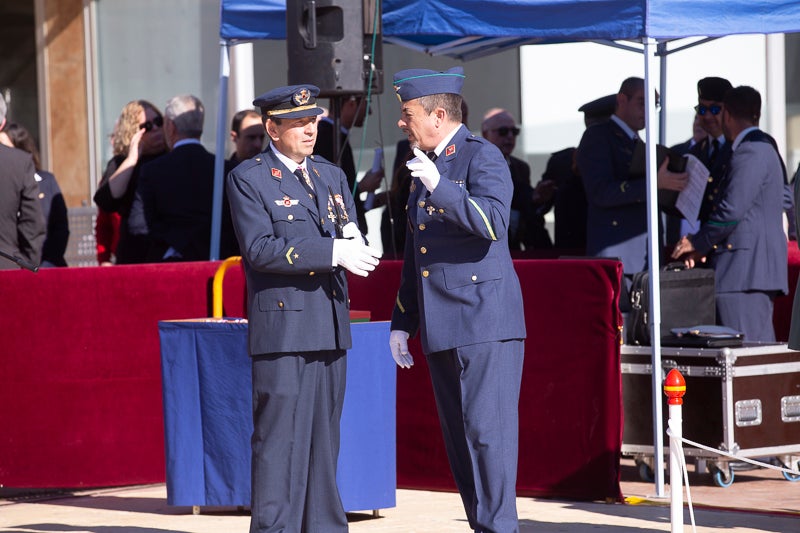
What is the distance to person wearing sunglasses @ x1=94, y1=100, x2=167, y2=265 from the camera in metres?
9.40

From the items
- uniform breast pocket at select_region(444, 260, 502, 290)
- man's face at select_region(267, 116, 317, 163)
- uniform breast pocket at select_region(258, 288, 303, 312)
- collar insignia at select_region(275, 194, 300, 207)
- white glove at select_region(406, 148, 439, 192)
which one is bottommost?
uniform breast pocket at select_region(258, 288, 303, 312)

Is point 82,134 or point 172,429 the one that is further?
point 82,134

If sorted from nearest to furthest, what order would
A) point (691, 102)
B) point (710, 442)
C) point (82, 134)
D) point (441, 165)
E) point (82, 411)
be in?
1. point (441, 165)
2. point (710, 442)
3. point (82, 411)
4. point (691, 102)
5. point (82, 134)

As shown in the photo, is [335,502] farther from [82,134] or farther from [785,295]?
[82,134]

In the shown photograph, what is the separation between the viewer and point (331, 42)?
25.5 ft

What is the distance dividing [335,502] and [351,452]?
0.84m

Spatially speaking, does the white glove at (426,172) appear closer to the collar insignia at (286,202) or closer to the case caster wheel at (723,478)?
the collar insignia at (286,202)

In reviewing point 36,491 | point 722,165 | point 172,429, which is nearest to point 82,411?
point 36,491

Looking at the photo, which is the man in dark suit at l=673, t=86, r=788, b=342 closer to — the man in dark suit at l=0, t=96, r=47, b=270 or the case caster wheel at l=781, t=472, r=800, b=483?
the case caster wheel at l=781, t=472, r=800, b=483

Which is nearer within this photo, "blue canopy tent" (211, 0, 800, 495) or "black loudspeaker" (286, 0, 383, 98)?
"blue canopy tent" (211, 0, 800, 495)

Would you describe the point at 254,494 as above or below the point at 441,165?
below

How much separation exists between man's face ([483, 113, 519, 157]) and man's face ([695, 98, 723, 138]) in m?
1.84

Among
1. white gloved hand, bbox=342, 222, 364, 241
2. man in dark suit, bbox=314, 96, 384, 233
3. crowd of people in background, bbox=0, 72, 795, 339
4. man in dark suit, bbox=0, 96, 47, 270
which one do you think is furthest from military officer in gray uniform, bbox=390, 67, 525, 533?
man in dark suit, bbox=0, 96, 47, 270

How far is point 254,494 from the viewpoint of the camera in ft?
19.4
